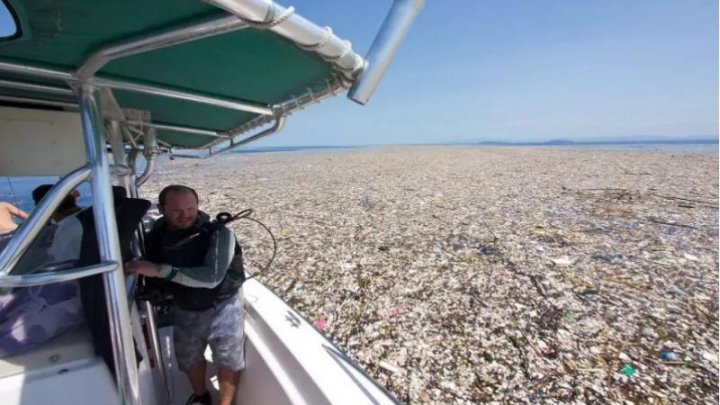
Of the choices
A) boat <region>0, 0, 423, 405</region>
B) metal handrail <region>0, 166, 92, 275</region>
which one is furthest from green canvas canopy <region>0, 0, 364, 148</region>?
metal handrail <region>0, 166, 92, 275</region>

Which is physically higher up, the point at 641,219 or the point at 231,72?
the point at 231,72

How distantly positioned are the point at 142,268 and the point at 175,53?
1.15 metres

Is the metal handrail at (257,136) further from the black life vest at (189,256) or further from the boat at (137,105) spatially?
the black life vest at (189,256)

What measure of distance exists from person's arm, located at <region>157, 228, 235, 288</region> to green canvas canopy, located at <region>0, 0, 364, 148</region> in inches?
34.3

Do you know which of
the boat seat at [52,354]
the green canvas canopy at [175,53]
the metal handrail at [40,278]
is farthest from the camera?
the boat seat at [52,354]

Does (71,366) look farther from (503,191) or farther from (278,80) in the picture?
(503,191)

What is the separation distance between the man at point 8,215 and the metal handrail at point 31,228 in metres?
3.31

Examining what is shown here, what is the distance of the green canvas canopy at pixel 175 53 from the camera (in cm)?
85

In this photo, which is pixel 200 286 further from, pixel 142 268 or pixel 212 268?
pixel 142 268

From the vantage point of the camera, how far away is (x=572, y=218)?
9000 millimetres

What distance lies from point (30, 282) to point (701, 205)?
1379 centimetres

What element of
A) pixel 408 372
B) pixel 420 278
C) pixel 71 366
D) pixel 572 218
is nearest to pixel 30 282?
pixel 71 366

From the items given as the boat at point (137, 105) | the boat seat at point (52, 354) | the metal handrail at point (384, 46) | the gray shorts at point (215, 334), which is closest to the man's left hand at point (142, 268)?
the boat at point (137, 105)

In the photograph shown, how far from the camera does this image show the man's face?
7.23 feet
